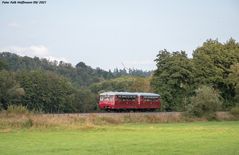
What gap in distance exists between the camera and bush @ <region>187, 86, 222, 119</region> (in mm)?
63094

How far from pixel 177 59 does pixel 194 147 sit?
47.8 m

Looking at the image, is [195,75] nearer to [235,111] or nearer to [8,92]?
[235,111]

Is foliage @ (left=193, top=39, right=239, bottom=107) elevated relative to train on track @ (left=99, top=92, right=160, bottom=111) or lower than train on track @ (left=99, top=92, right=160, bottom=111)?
elevated

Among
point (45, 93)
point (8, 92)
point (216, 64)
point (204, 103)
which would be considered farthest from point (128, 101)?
point (45, 93)

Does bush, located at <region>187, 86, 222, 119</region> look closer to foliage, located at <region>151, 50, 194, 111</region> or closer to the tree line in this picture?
the tree line

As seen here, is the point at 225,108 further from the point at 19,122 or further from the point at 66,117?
the point at 19,122

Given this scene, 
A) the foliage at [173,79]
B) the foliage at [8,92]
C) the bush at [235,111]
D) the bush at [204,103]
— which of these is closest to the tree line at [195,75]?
the foliage at [173,79]

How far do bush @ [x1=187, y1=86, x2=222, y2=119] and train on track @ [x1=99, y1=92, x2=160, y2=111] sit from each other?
20.4 feet

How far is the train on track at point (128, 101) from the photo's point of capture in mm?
63031

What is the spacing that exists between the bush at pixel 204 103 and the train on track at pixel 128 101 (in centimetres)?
623

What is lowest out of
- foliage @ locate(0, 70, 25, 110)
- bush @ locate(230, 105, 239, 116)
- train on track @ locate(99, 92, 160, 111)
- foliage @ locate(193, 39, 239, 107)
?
bush @ locate(230, 105, 239, 116)

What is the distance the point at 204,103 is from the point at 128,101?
10.3m

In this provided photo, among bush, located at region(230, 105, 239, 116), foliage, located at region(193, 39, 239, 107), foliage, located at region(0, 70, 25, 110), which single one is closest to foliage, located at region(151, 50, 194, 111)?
foliage, located at region(193, 39, 239, 107)

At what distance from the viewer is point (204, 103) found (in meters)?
63.4
